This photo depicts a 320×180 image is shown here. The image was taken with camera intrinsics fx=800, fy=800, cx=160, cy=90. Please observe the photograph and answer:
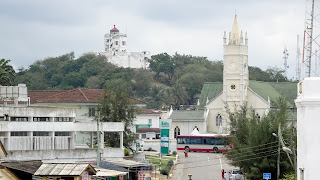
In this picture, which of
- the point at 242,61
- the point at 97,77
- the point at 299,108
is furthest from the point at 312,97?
the point at 97,77

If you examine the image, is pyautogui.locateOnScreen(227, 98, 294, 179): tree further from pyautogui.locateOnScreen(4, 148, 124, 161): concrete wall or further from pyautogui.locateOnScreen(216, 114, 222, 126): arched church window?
pyautogui.locateOnScreen(216, 114, 222, 126): arched church window

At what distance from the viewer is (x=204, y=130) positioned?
98.2 m

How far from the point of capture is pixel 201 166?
67.6 meters

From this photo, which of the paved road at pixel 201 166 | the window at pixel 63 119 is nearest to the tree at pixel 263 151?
the paved road at pixel 201 166

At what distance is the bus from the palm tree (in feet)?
64.4

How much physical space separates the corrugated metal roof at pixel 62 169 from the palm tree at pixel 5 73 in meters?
42.0

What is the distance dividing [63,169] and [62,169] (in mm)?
50

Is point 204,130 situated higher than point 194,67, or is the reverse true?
point 194,67

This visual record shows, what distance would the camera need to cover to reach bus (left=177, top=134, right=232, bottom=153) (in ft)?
274

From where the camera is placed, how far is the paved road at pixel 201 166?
194 ft

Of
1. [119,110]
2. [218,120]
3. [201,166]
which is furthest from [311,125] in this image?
[218,120]

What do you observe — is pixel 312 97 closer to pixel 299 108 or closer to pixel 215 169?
pixel 299 108

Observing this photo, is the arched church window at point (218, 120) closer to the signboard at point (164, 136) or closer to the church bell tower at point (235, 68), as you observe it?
the church bell tower at point (235, 68)

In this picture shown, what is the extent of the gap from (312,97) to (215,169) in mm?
50895
